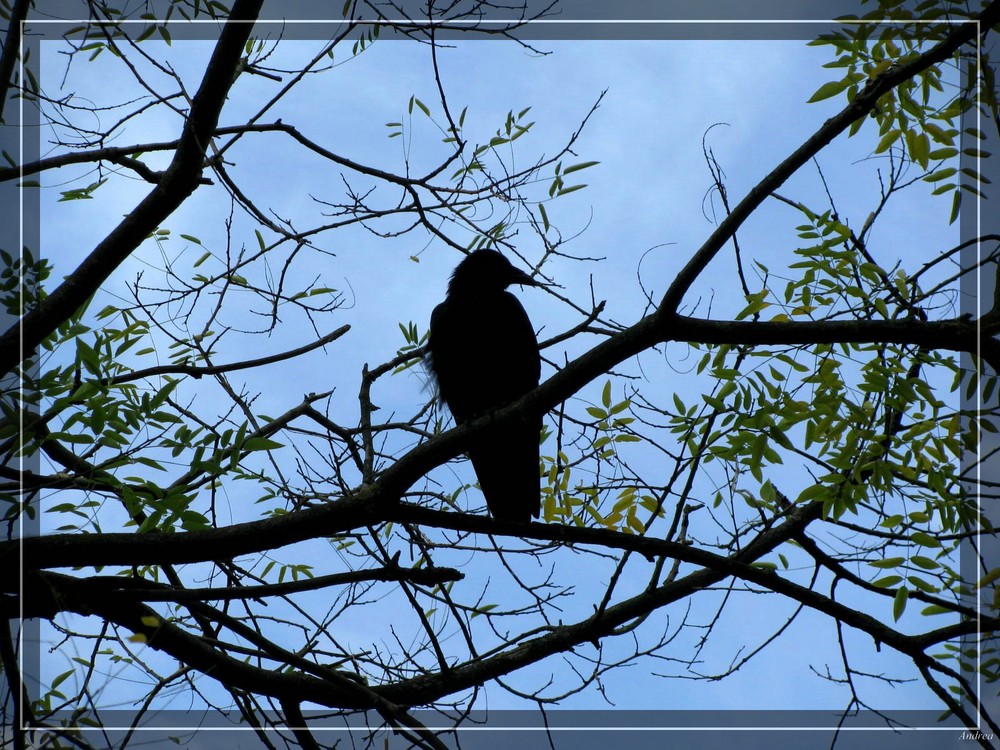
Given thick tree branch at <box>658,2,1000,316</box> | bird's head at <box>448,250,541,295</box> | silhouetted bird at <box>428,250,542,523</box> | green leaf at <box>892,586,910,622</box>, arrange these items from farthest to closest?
bird's head at <box>448,250,541,295</box>, silhouetted bird at <box>428,250,542,523</box>, thick tree branch at <box>658,2,1000,316</box>, green leaf at <box>892,586,910,622</box>

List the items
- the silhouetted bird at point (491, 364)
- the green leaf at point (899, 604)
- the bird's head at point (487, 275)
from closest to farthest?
the green leaf at point (899, 604), the silhouetted bird at point (491, 364), the bird's head at point (487, 275)

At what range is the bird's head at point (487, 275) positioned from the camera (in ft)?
16.1

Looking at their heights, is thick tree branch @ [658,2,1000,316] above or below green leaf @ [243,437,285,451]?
above

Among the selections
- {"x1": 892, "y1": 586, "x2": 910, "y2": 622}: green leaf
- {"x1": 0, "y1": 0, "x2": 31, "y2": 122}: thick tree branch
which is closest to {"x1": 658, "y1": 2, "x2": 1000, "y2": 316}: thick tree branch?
{"x1": 892, "y1": 586, "x2": 910, "y2": 622}: green leaf

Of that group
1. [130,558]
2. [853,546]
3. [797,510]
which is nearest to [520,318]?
[797,510]

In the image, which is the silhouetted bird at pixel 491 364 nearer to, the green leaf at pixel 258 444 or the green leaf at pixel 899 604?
the green leaf at pixel 258 444

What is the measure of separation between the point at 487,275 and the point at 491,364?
2.11 feet

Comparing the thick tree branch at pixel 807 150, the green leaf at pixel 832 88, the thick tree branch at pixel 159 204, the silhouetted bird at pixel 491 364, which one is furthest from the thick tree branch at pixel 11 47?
the green leaf at pixel 832 88

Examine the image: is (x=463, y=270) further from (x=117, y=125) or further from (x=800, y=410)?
(x=800, y=410)

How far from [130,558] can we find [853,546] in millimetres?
2807

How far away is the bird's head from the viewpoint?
16.1 feet

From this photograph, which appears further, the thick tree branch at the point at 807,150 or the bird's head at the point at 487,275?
the bird's head at the point at 487,275

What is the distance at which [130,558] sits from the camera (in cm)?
282

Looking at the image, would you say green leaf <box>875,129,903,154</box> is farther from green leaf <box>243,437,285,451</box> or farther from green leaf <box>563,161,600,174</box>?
green leaf <box>243,437,285,451</box>
